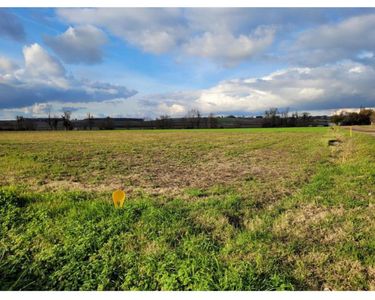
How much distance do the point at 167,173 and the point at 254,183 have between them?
134 inches

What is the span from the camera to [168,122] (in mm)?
95188

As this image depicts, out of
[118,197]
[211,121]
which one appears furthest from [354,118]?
[118,197]

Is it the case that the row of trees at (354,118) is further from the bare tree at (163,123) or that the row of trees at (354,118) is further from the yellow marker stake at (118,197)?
the yellow marker stake at (118,197)

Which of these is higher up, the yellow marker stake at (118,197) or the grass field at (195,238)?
the yellow marker stake at (118,197)

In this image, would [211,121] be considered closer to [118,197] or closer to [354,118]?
[354,118]

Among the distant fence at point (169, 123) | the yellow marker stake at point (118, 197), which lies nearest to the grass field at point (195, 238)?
the yellow marker stake at point (118, 197)

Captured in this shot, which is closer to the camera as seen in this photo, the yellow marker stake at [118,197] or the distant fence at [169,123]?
the yellow marker stake at [118,197]

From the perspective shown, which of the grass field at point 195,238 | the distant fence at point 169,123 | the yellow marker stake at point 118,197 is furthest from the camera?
the distant fence at point 169,123

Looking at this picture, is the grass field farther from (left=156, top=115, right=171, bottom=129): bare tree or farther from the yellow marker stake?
(left=156, top=115, right=171, bottom=129): bare tree

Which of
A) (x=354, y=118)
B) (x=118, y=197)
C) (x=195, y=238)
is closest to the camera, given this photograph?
(x=195, y=238)

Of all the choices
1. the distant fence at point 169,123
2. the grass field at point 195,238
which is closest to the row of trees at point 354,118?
the distant fence at point 169,123

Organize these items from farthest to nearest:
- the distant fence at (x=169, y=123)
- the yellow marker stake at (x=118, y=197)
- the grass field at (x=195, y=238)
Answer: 1. the distant fence at (x=169, y=123)
2. the yellow marker stake at (x=118, y=197)
3. the grass field at (x=195, y=238)

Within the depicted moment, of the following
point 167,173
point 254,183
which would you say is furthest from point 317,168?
point 167,173

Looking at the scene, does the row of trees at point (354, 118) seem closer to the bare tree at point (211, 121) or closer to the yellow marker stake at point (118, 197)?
the bare tree at point (211, 121)
